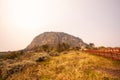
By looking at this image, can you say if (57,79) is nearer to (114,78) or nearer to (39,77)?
(39,77)

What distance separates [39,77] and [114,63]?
448 inches

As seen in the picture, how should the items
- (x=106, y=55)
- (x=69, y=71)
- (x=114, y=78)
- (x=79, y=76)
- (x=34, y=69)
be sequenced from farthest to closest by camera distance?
(x=34, y=69), (x=106, y=55), (x=69, y=71), (x=79, y=76), (x=114, y=78)

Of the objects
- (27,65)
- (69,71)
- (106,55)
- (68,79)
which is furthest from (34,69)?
(106,55)

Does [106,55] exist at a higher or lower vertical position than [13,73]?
higher

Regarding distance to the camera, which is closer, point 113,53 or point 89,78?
point 89,78

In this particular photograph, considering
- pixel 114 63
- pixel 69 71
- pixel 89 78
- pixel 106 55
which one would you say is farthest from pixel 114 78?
pixel 106 55

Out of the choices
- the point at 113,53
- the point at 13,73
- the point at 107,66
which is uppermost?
the point at 113,53

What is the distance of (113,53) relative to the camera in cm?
2364

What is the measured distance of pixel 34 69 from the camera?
→ 29.1m

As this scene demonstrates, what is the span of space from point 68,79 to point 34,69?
422 inches

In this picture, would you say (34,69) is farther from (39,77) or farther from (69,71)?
(69,71)

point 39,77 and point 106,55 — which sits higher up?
point 106,55

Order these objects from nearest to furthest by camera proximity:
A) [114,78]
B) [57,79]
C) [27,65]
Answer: [114,78]
[57,79]
[27,65]

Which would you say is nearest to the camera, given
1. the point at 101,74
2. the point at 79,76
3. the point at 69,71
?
the point at 101,74
